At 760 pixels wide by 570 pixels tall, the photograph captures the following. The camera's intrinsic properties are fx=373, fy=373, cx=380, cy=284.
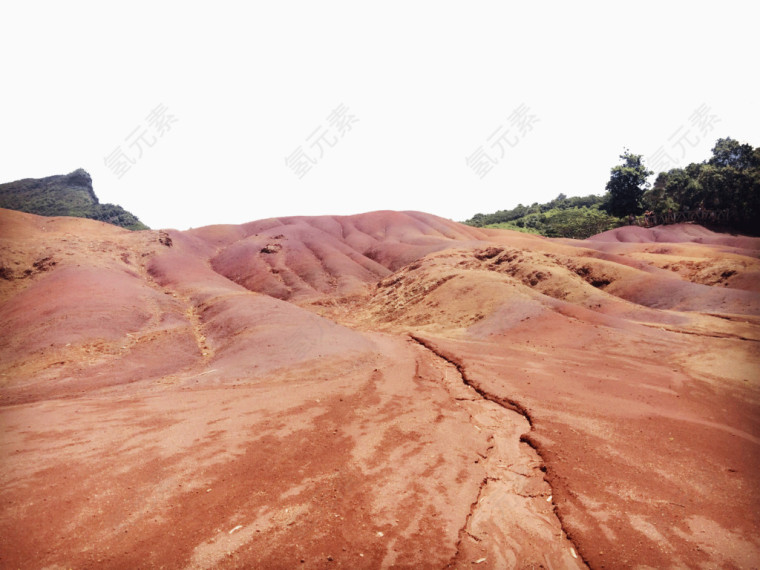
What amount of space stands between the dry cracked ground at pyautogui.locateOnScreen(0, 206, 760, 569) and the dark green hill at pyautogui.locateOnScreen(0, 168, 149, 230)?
168 feet

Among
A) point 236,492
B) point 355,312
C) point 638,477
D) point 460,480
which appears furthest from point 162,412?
point 355,312

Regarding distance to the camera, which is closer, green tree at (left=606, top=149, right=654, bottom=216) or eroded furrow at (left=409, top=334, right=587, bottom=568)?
eroded furrow at (left=409, top=334, right=587, bottom=568)

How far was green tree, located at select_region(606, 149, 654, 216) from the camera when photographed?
58.9 m

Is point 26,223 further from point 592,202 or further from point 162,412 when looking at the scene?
point 592,202

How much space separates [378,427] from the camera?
336 inches

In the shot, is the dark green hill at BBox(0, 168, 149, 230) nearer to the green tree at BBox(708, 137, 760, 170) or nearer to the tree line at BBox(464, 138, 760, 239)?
the tree line at BBox(464, 138, 760, 239)

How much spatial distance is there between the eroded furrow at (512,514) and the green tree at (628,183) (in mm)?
64794

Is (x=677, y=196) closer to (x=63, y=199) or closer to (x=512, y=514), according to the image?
(x=512, y=514)

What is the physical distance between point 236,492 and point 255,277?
33.5 metres

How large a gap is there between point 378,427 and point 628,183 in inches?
2683

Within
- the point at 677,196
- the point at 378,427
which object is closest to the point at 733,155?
the point at 677,196

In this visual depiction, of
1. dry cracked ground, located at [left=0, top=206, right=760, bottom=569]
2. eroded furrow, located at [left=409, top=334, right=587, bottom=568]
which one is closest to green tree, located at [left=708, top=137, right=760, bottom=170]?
dry cracked ground, located at [left=0, top=206, right=760, bottom=569]

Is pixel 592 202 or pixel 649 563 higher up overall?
pixel 592 202

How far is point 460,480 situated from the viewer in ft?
21.2
